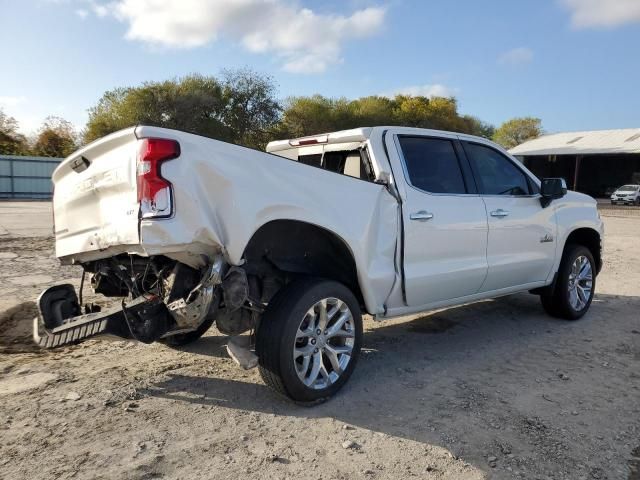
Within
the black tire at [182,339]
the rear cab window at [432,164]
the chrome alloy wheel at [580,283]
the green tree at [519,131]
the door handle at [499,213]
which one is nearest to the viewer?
the rear cab window at [432,164]

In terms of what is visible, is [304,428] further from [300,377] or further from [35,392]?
[35,392]

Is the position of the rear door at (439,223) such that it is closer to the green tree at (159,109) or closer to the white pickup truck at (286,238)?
the white pickup truck at (286,238)

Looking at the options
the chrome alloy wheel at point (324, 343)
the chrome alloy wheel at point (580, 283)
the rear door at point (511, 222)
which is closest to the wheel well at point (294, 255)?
the chrome alloy wheel at point (324, 343)

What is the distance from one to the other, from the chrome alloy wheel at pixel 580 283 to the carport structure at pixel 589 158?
1550 inches

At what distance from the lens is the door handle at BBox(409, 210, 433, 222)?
4133 millimetres

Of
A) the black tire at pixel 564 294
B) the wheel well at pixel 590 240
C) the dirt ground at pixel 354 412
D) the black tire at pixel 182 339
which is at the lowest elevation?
the dirt ground at pixel 354 412

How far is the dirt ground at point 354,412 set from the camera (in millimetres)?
2842

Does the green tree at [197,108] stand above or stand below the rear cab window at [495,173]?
above

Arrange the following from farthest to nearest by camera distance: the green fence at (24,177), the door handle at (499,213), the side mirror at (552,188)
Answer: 1. the green fence at (24,177)
2. the side mirror at (552,188)
3. the door handle at (499,213)

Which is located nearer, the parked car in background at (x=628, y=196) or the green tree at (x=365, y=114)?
the parked car in background at (x=628, y=196)

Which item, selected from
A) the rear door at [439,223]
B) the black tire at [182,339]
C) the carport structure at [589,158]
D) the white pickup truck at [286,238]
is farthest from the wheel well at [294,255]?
the carport structure at [589,158]

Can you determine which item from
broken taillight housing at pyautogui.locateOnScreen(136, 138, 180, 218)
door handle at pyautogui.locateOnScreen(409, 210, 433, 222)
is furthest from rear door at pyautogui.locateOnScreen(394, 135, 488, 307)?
broken taillight housing at pyautogui.locateOnScreen(136, 138, 180, 218)

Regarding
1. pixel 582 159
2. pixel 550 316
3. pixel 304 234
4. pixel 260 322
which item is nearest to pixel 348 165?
pixel 304 234

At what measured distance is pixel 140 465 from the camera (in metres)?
2.79
